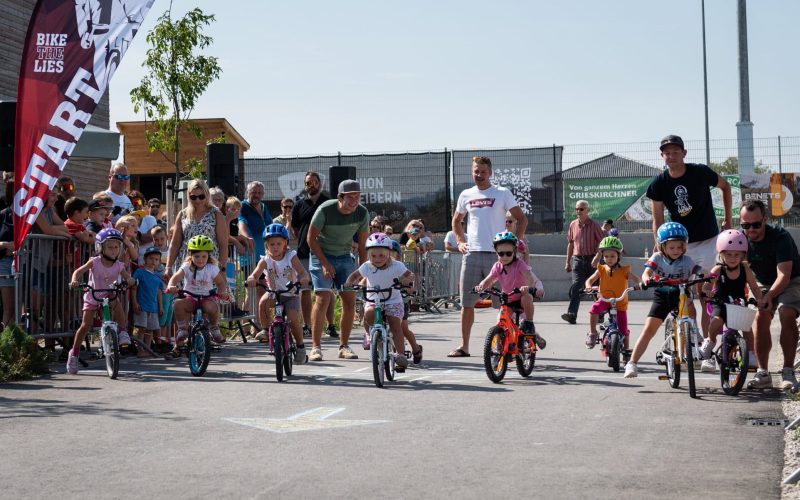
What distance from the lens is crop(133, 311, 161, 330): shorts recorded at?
13.6 meters

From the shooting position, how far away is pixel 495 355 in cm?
1061

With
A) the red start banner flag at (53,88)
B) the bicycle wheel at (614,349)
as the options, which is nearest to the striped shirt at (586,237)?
the bicycle wheel at (614,349)

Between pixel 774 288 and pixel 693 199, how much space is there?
1264mm

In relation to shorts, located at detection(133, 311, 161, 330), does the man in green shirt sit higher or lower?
higher

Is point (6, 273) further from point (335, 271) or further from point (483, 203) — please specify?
point (483, 203)

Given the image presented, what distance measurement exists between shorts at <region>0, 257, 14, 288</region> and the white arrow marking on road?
195 inches

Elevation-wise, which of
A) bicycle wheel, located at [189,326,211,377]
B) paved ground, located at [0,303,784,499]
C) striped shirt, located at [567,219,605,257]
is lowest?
paved ground, located at [0,303,784,499]

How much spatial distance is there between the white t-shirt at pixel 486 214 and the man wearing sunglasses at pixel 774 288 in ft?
11.0

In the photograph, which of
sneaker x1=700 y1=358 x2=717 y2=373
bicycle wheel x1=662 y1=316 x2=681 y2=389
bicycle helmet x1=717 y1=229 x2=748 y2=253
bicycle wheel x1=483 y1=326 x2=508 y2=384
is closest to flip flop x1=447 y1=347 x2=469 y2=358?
bicycle wheel x1=483 y1=326 x2=508 y2=384

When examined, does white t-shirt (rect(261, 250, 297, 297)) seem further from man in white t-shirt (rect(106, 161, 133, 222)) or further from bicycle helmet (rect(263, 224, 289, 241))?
man in white t-shirt (rect(106, 161, 133, 222))

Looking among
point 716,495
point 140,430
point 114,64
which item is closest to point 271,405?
point 140,430

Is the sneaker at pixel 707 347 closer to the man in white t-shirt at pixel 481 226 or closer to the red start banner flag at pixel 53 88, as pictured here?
the man in white t-shirt at pixel 481 226

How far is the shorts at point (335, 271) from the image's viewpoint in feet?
42.9

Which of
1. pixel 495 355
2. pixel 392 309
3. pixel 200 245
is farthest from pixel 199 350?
pixel 495 355
